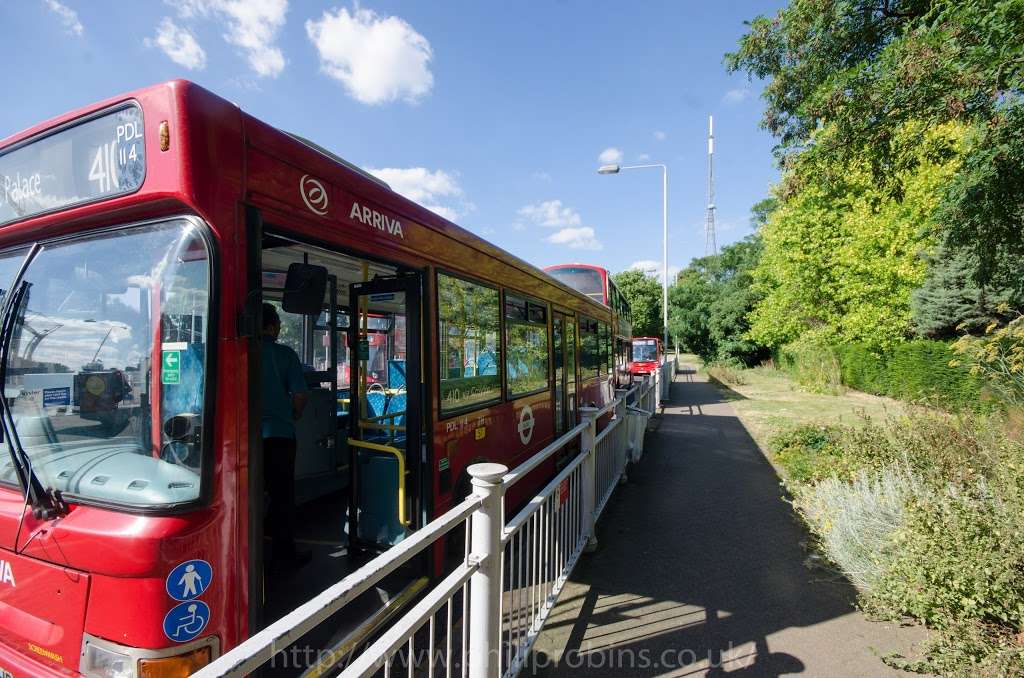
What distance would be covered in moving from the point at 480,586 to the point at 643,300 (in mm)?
47887

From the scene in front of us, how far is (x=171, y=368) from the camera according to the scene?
2041 mm

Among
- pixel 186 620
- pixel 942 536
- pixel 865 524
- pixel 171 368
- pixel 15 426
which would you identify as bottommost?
pixel 865 524

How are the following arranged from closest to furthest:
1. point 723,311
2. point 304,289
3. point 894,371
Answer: point 304,289, point 894,371, point 723,311

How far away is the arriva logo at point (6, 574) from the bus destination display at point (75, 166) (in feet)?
5.17

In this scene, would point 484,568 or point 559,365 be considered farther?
point 559,365

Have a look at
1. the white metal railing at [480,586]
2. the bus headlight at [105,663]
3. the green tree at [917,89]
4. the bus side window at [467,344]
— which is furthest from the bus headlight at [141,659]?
the green tree at [917,89]

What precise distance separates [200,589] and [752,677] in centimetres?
298

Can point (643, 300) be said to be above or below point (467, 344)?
above

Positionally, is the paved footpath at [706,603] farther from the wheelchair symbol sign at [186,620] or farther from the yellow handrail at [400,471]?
the wheelchair symbol sign at [186,620]

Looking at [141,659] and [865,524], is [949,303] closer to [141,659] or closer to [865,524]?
[865,524]

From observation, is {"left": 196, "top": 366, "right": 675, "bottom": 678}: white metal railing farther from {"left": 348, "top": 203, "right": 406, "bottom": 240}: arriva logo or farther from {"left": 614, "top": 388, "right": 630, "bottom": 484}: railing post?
{"left": 348, "top": 203, "right": 406, "bottom": 240}: arriva logo

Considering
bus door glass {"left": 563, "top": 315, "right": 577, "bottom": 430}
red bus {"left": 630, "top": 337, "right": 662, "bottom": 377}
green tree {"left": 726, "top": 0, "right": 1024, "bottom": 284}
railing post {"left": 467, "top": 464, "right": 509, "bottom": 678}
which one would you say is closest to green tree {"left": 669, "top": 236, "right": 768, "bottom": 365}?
red bus {"left": 630, "top": 337, "right": 662, "bottom": 377}

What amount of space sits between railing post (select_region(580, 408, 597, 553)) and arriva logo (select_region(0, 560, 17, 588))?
3.63 m

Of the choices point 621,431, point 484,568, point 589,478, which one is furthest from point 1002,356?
point 484,568
